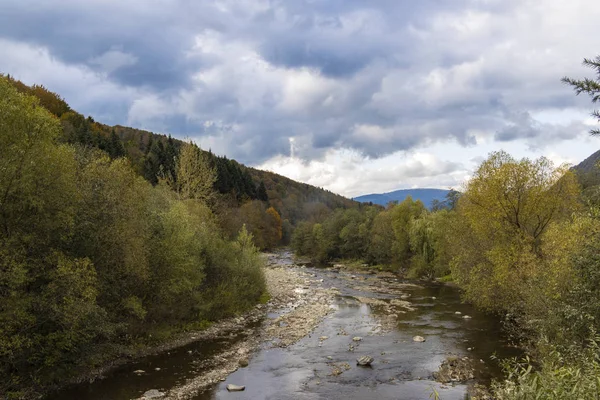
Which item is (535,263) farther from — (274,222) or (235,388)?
(274,222)

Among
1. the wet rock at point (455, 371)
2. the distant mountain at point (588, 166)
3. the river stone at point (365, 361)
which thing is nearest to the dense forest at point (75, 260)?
the river stone at point (365, 361)

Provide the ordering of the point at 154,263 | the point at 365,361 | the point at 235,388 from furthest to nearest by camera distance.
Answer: the point at 154,263 < the point at 365,361 < the point at 235,388

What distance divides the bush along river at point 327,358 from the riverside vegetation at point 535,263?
247 centimetres

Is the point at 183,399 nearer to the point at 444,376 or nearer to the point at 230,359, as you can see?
the point at 230,359

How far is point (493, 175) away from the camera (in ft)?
102

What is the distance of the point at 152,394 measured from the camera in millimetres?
19109

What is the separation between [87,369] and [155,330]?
6.02 metres

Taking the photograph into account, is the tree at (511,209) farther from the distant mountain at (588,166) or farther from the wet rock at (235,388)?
the wet rock at (235,388)

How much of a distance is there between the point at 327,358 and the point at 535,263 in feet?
46.6

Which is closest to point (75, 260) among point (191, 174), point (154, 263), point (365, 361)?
point (154, 263)

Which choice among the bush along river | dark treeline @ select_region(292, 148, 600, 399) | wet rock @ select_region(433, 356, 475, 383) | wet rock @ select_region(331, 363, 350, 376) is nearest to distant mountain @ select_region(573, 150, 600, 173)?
dark treeline @ select_region(292, 148, 600, 399)

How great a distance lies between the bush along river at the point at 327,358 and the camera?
1958 centimetres

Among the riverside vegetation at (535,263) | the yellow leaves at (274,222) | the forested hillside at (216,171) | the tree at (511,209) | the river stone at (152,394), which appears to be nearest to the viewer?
the riverside vegetation at (535,263)

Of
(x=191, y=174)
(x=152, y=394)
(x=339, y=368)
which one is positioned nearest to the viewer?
(x=152, y=394)
